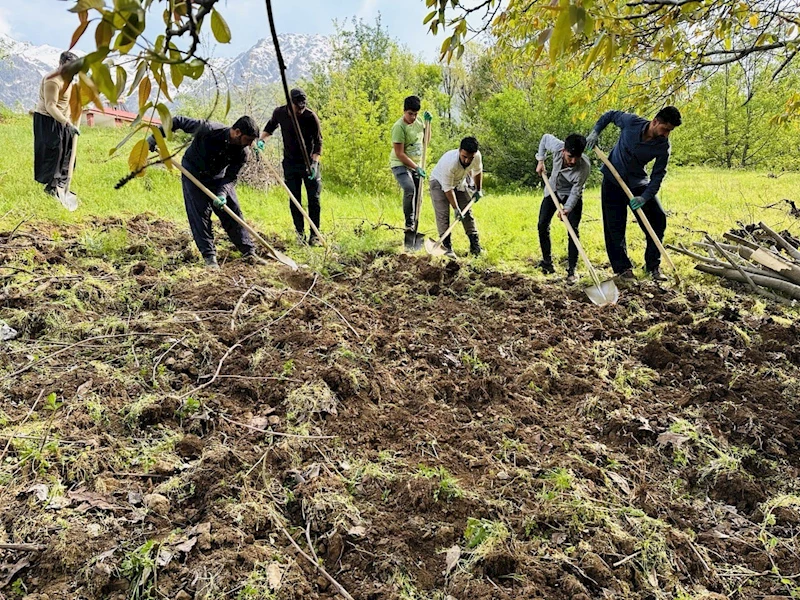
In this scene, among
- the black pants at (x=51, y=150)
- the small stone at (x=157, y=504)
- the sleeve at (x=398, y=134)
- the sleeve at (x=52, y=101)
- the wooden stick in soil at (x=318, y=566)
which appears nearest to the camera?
the wooden stick in soil at (x=318, y=566)

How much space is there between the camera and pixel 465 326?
3.86 meters

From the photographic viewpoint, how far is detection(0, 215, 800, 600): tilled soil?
1.88m

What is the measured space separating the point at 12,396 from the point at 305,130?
339cm

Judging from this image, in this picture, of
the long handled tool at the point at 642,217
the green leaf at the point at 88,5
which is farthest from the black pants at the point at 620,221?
the green leaf at the point at 88,5

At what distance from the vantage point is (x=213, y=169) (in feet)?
14.6

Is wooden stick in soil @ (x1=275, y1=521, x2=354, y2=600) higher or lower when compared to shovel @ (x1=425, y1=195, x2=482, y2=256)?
lower

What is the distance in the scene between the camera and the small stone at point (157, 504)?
2057mm

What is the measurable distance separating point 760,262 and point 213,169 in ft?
16.3

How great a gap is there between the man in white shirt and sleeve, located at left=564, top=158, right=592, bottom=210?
98 centimetres

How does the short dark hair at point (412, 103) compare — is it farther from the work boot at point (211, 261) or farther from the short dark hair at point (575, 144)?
the work boot at point (211, 261)

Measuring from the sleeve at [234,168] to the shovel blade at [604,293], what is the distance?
128 inches

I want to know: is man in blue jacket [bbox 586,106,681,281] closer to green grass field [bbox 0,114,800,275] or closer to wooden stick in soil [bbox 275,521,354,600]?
green grass field [bbox 0,114,800,275]

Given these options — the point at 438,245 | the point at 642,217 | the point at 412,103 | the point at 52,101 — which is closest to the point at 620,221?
the point at 642,217

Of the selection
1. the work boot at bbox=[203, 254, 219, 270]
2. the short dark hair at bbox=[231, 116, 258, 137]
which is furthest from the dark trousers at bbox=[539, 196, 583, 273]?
the work boot at bbox=[203, 254, 219, 270]
